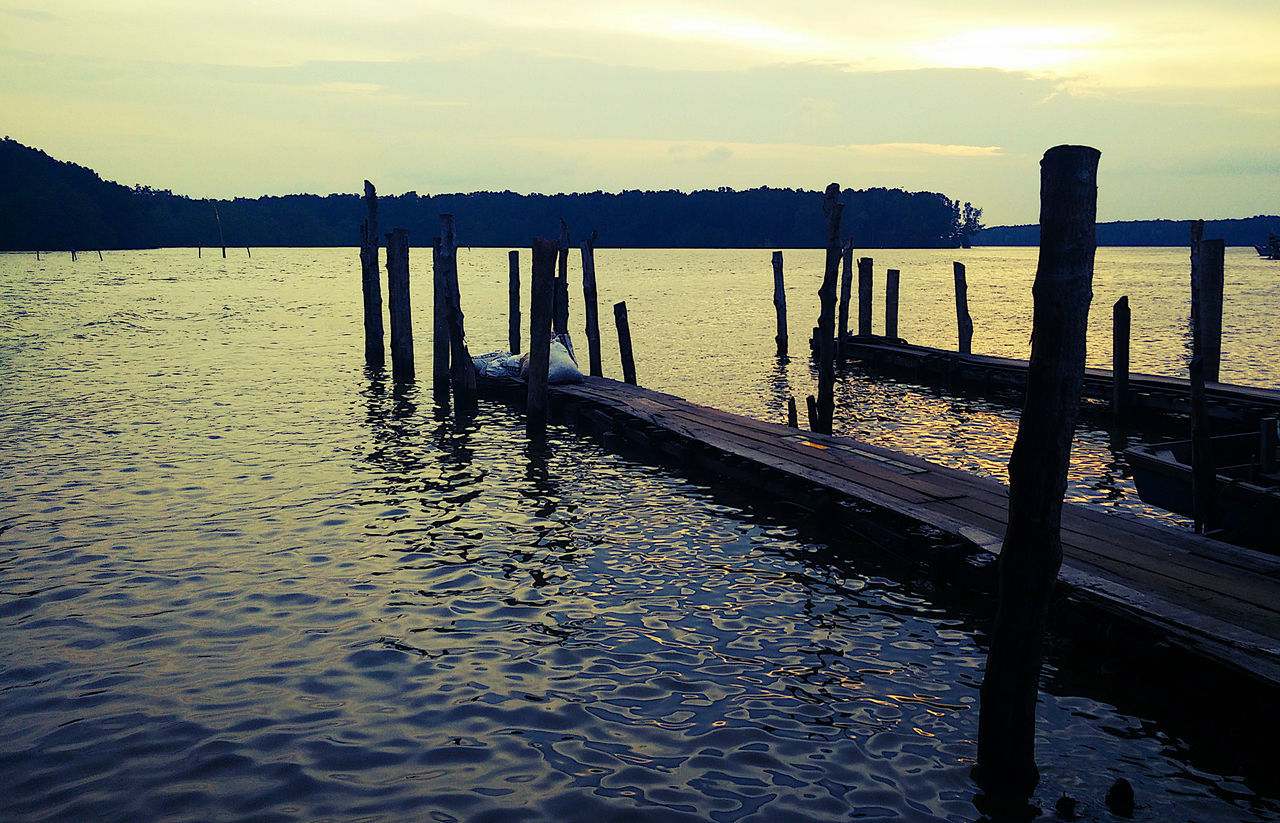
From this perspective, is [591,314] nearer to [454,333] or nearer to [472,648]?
[454,333]

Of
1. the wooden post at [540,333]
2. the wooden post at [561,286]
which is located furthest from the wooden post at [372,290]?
the wooden post at [540,333]

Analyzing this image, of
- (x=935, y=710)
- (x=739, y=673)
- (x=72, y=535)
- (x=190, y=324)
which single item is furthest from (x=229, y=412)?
(x=190, y=324)

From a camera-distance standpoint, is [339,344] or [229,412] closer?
[229,412]

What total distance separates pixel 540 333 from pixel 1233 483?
9886mm

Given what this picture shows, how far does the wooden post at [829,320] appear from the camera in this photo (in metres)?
14.1

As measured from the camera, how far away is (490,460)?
43.3ft

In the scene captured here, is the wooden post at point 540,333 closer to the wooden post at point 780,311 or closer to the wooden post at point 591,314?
the wooden post at point 591,314

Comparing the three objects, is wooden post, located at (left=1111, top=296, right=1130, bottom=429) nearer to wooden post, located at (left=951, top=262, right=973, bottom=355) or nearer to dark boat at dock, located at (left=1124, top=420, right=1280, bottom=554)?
dark boat at dock, located at (left=1124, top=420, right=1280, bottom=554)

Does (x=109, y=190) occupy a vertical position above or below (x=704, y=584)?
above

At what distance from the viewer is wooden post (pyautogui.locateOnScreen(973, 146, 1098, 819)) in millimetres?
4395

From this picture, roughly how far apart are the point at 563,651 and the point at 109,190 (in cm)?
17570

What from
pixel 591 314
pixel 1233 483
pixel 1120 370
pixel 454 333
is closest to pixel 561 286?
pixel 591 314

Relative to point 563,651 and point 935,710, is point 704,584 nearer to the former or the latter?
point 563,651

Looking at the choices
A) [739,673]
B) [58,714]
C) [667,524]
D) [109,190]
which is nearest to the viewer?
[58,714]
